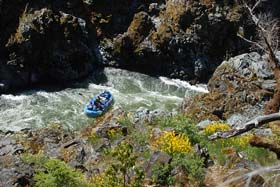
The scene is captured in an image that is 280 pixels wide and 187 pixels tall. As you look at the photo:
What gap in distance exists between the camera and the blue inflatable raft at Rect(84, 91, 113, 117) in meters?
25.7

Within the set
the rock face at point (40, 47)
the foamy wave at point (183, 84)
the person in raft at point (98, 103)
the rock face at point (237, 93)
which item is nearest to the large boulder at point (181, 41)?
the foamy wave at point (183, 84)

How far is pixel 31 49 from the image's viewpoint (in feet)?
98.4

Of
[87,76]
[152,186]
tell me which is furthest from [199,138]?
[87,76]

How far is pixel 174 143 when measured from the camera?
1058 centimetres

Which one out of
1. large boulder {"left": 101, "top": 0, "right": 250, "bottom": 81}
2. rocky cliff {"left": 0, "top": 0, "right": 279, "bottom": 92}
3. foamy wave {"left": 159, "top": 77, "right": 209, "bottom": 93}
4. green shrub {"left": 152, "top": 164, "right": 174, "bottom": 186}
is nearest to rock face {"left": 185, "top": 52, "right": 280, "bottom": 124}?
foamy wave {"left": 159, "top": 77, "right": 209, "bottom": 93}

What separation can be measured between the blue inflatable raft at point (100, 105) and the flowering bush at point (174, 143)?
1455 centimetres

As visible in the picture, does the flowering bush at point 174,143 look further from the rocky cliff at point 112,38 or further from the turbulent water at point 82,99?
the rocky cliff at point 112,38

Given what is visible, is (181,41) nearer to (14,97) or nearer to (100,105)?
(100,105)

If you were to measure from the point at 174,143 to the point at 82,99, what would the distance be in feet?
58.4

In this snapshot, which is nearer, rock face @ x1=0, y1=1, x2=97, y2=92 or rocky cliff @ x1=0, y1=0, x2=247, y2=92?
rock face @ x1=0, y1=1, x2=97, y2=92

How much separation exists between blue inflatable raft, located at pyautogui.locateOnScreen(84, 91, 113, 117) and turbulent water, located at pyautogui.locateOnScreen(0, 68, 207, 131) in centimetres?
40

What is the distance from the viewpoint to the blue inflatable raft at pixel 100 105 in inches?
1012

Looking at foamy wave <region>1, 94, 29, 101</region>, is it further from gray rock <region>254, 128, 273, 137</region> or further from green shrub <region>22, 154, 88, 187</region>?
green shrub <region>22, 154, 88, 187</region>

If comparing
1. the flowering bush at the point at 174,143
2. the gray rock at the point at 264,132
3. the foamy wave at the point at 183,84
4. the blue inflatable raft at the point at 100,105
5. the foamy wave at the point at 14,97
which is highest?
the flowering bush at the point at 174,143
